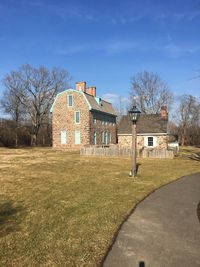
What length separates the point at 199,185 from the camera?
10883mm

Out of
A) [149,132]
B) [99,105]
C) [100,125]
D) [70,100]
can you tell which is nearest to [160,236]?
[149,132]

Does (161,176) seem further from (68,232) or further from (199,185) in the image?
(68,232)

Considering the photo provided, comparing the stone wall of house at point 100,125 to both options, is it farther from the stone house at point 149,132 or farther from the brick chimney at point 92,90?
the brick chimney at point 92,90

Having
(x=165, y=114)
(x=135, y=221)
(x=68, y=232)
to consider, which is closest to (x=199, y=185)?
(x=135, y=221)

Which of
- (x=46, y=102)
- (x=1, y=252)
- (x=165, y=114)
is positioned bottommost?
(x=1, y=252)

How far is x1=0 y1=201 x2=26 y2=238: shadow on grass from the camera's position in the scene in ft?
19.0

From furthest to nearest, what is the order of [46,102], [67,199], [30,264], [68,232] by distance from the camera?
1. [46,102]
2. [67,199]
3. [68,232]
4. [30,264]

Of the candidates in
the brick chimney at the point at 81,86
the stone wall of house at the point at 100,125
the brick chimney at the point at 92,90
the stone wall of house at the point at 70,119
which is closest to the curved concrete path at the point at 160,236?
the stone wall of house at the point at 70,119

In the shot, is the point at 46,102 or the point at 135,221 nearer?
the point at 135,221

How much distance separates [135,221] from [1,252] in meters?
3.04

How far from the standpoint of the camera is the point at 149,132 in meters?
34.3

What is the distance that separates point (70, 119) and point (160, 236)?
31624mm

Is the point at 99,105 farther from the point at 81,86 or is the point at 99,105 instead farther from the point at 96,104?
the point at 81,86

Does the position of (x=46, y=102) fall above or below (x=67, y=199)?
above
